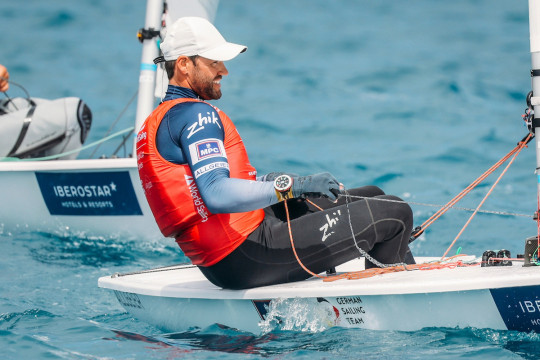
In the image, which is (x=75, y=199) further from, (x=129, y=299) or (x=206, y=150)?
(x=206, y=150)

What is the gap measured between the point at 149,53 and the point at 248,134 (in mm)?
4273

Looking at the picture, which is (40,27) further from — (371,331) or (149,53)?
(371,331)

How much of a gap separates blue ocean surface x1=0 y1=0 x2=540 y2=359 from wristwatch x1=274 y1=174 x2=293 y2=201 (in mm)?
597

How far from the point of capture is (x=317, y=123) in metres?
10.8

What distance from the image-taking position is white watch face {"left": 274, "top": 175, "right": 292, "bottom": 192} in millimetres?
2908

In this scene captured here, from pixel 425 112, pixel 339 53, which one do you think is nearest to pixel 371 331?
pixel 425 112

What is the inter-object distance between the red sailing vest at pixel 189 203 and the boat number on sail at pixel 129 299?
2.04ft

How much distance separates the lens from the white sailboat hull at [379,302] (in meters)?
2.98

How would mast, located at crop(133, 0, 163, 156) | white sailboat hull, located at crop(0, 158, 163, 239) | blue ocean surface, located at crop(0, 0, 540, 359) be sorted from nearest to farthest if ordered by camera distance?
1. blue ocean surface, located at crop(0, 0, 540, 359)
2. white sailboat hull, located at crop(0, 158, 163, 239)
3. mast, located at crop(133, 0, 163, 156)

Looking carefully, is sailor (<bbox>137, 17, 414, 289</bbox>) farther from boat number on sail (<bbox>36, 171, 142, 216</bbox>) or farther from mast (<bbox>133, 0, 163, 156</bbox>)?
mast (<bbox>133, 0, 163, 156</bbox>)

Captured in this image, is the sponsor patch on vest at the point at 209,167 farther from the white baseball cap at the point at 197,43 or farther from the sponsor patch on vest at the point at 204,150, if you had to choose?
the white baseball cap at the point at 197,43

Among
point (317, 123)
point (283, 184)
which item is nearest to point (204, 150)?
point (283, 184)

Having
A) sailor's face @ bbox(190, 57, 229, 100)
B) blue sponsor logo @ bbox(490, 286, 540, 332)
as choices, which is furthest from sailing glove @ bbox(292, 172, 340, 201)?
blue sponsor logo @ bbox(490, 286, 540, 332)

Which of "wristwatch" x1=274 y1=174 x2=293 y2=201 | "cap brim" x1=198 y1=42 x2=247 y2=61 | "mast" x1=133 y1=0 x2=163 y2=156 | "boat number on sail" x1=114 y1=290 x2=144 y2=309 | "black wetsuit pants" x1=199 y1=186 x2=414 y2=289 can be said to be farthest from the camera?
"mast" x1=133 y1=0 x2=163 y2=156
